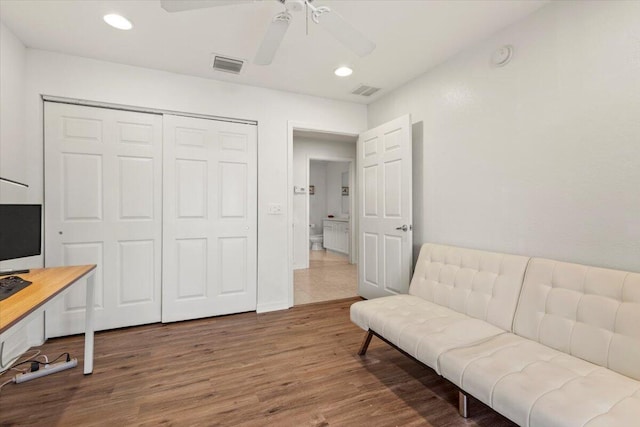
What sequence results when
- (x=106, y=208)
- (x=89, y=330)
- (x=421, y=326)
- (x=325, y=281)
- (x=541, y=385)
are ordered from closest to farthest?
(x=541, y=385), (x=421, y=326), (x=89, y=330), (x=106, y=208), (x=325, y=281)

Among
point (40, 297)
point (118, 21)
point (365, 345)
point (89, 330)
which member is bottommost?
point (365, 345)

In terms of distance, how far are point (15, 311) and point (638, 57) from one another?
126 inches

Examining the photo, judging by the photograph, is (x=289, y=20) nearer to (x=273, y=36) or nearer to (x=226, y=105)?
(x=273, y=36)

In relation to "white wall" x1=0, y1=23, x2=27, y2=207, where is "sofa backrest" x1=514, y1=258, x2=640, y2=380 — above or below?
below

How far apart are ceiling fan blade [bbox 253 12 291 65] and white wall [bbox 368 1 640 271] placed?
168cm

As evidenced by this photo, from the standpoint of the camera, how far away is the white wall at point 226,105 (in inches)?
98.1

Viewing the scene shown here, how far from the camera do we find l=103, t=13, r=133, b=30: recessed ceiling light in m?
2.04

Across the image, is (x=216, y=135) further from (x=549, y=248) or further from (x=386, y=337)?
(x=549, y=248)

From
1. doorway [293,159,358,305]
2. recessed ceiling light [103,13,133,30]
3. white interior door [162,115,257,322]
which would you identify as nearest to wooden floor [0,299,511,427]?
white interior door [162,115,257,322]

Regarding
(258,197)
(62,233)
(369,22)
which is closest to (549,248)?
(369,22)

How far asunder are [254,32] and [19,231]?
2110 mm

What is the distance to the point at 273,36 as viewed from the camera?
5.57 feet

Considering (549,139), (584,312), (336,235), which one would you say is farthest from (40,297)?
(336,235)

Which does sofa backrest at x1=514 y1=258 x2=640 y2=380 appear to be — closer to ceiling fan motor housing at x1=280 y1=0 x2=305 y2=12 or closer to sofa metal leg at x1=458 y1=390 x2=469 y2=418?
sofa metal leg at x1=458 y1=390 x2=469 y2=418
